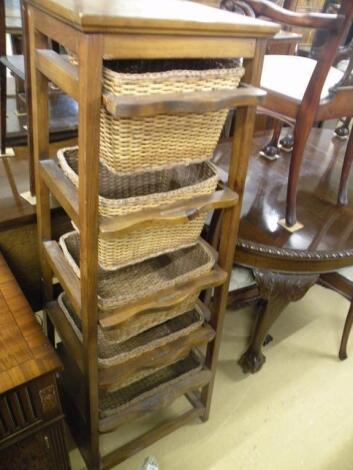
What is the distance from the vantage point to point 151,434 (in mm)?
1232

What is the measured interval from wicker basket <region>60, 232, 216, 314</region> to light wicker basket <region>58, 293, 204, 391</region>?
0.41 ft

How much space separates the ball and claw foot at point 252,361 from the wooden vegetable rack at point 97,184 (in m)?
0.27

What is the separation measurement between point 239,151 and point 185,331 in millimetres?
514

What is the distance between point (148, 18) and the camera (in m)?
0.60

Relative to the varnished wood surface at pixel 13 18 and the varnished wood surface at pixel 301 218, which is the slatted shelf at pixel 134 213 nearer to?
the varnished wood surface at pixel 301 218

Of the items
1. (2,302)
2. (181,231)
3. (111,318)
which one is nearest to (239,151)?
(181,231)

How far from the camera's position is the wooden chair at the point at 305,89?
97 cm

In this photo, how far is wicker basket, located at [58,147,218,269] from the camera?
807mm

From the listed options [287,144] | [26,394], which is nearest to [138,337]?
[26,394]

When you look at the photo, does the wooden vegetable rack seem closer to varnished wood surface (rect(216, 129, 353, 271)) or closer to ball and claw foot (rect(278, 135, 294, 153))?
varnished wood surface (rect(216, 129, 353, 271))

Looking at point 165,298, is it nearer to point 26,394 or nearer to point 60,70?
point 26,394

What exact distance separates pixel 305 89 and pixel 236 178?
477 mm

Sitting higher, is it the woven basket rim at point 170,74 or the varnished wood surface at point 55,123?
the woven basket rim at point 170,74

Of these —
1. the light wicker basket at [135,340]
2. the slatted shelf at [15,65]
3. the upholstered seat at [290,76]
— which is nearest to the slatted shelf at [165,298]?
the light wicker basket at [135,340]
